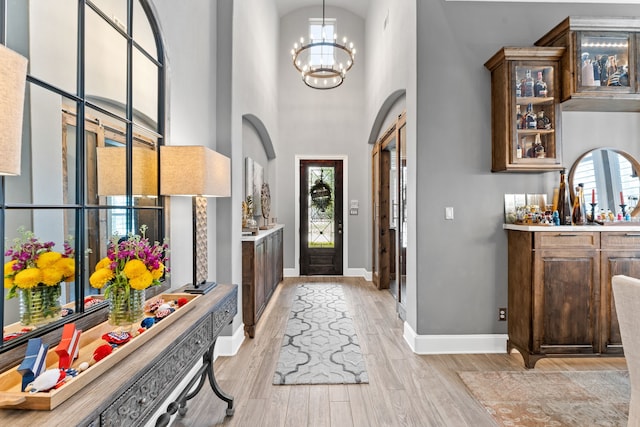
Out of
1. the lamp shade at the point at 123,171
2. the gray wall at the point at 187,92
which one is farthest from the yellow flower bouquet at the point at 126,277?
the gray wall at the point at 187,92

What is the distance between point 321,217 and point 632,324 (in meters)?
5.70

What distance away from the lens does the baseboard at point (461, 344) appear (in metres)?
3.08

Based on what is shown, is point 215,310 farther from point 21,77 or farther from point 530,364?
point 530,364

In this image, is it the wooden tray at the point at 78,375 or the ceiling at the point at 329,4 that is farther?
the ceiling at the point at 329,4

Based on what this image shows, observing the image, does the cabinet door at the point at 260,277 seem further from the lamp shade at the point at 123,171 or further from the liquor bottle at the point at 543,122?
the liquor bottle at the point at 543,122

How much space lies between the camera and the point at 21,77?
2.29 ft

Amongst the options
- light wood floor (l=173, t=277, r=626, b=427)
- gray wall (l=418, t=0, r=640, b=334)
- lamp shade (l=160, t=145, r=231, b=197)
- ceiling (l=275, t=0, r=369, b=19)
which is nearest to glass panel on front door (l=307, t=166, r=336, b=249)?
ceiling (l=275, t=0, r=369, b=19)

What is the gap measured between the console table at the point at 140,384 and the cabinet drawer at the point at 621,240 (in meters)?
3.11

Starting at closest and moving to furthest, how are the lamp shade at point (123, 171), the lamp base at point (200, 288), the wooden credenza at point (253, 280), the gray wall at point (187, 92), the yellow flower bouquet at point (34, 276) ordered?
the yellow flower bouquet at point (34, 276) → the lamp shade at point (123, 171) → the lamp base at point (200, 288) → the gray wall at point (187, 92) → the wooden credenza at point (253, 280)

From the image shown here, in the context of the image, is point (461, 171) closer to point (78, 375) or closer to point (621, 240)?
point (621, 240)

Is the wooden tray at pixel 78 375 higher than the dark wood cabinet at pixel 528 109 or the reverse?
the reverse

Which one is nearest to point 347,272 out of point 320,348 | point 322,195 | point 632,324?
point 322,195

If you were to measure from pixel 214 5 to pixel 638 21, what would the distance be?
3678 millimetres

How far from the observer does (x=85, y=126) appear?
1495 millimetres
